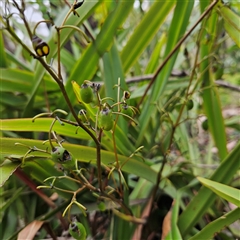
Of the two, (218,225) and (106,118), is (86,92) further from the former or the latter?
(218,225)

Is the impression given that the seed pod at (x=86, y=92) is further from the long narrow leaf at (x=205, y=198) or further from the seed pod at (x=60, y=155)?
the long narrow leaf at (x=205, y=198)

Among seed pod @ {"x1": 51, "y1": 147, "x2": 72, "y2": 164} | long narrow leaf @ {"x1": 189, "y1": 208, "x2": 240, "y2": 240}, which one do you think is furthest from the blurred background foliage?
seed pod @ {"x1": 51, "y1": 147, "x2": 72, "y2": 164}

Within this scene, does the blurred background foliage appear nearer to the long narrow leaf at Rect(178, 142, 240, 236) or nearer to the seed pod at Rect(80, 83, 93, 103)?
the long narrow leaf at Rect(178, 142, 240, 236)

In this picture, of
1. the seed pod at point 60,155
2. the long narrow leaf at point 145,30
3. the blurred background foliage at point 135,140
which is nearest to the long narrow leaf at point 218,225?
the blurred background foliage at point 135,140

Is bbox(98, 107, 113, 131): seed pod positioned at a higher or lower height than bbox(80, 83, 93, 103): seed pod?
lower

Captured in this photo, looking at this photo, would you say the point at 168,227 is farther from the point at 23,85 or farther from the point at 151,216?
the point at 23,85

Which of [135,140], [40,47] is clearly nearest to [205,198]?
[135,140]

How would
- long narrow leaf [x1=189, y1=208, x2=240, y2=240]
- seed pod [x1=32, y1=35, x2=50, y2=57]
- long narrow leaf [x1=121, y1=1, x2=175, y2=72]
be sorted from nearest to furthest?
seed pod [x1=32, y1=35, x2=50, y2=57] < long narrow leaf [x1=189, y1=208, x2=240, y2=240] < long narrow leaf [x1=121, y1=1, x2=175, y2=72]

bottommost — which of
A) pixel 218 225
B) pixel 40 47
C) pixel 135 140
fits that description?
pixel 218 225

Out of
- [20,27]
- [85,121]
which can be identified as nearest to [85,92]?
[85,121]

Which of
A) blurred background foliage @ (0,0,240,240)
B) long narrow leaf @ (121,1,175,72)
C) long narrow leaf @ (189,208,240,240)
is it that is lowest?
long narrow leaf @ (189,208,240,240)

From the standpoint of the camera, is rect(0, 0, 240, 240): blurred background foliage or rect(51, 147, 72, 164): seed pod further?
rect(0, 0, 240, 240): blurred background foliage

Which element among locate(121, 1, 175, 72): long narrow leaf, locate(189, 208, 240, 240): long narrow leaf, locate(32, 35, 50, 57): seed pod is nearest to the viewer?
locate(32, 35, 50, 57): seed pod
